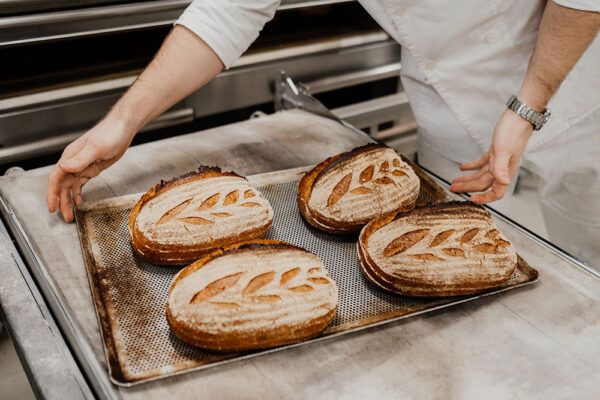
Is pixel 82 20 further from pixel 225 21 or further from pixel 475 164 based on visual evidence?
pixel 475 164

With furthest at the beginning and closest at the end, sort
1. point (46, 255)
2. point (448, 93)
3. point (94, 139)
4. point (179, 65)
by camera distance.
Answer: point (448, 93) < point (179, 65) < point (94, 139) < point (46, 255)

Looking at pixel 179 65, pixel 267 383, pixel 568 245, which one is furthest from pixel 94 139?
pixel 568 245

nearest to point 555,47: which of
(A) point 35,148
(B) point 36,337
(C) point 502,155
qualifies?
Result: (C) point 502,155

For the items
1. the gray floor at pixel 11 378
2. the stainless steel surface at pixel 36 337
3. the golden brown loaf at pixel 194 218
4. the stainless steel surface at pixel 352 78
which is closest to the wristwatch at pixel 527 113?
the golden brown loaf at pixel 194 218

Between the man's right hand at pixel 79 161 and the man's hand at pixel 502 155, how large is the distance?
2.99ft

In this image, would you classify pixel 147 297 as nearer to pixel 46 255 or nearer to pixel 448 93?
pixel 46 255

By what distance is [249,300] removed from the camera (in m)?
0.97

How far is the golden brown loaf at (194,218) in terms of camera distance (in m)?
1.14

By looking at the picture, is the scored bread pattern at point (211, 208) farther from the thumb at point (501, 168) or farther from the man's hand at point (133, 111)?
the thumb at point (501, 168)

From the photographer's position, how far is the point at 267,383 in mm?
925

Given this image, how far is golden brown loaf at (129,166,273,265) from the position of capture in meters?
1.14

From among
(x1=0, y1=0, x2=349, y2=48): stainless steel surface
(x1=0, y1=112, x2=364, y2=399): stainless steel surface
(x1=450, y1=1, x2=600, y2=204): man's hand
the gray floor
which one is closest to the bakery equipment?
(x1=0, y1=0, x2=349, y2=48): stainless steel surface

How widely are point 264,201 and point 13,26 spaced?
2.85 ft

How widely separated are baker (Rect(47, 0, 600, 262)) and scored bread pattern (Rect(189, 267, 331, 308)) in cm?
53
